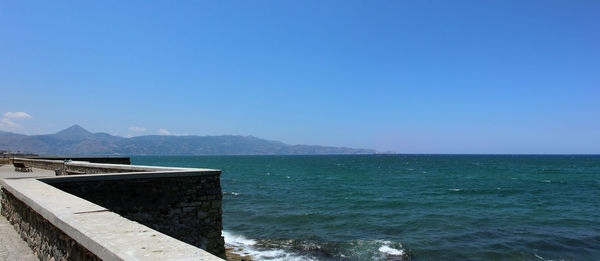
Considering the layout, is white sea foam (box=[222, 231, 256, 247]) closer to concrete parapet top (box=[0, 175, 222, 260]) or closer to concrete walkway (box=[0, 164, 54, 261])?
concrete walkway (box=[0, 164, 54, 261])

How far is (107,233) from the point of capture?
331 cm

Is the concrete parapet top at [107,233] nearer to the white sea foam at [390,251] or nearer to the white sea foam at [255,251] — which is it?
the white sea foam at [255,251]

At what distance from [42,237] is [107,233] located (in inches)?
87.7

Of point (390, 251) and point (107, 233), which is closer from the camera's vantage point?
point (107, 233)

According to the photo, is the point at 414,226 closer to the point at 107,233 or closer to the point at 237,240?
the point at 237,240

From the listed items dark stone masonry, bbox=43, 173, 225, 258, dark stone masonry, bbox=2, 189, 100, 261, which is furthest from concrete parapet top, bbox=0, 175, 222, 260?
dark stone masonry, bbox=43, 173, 225, 258

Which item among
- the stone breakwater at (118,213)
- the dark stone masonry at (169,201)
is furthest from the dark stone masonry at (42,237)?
the dark stone masonry at (169,201)

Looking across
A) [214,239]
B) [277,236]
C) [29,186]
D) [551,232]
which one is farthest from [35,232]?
[551,232]

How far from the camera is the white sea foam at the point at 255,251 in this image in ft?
49.2

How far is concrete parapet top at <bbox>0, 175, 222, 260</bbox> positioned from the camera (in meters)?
2.71

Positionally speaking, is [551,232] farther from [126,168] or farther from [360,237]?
[126,168]

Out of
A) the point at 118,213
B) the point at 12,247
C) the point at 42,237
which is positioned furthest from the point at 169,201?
the point at 42,237

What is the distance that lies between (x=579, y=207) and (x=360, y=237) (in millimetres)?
Result: 19707

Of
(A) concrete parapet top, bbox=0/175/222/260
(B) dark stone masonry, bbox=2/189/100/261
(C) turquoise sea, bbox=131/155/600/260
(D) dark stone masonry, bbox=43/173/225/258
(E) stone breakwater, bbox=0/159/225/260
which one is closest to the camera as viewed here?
(A) concrete parapet top, bbox=0/175/222/260
